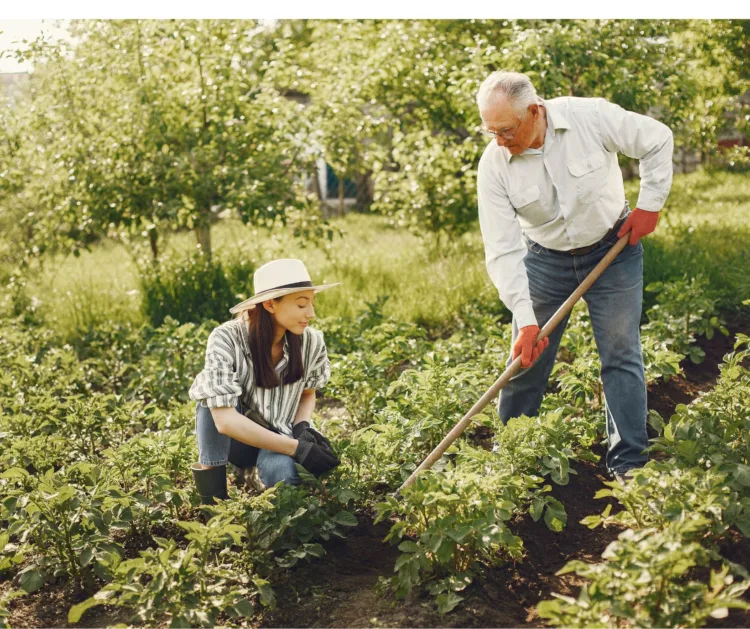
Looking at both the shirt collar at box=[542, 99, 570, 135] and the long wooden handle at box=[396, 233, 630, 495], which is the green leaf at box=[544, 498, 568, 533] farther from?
the shirt collar at box=[542, 99, 570, 135]

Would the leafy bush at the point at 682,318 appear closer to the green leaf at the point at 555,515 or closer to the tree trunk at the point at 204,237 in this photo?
the green leaf at the point at 555,515

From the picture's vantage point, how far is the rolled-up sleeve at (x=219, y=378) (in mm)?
3260

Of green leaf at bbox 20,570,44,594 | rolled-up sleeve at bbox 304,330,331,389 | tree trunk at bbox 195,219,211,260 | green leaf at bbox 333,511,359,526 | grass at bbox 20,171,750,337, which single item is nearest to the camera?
green leaf at bbox 20,570,44,594

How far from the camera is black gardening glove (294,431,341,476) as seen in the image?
130 inches

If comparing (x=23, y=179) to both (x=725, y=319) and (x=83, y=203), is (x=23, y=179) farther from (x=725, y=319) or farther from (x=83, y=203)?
(x=725, y=319)

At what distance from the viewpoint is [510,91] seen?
3191 mm

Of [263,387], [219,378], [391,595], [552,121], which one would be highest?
[552,121]

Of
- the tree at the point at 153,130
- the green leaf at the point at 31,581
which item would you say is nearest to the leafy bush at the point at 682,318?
the tree at the point at 153,130

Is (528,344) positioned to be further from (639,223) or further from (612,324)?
(639,223)

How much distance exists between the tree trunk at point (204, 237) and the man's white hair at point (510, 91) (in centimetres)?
447

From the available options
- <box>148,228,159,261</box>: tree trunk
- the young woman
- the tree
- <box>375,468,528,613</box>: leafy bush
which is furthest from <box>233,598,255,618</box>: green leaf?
<box>148,228,159,261</box>: tree trunk

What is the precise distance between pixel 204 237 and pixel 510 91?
Answer: 4.76 metres

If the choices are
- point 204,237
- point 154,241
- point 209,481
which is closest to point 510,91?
point 209,481

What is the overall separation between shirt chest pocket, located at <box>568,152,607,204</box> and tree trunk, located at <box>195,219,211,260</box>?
447cm
